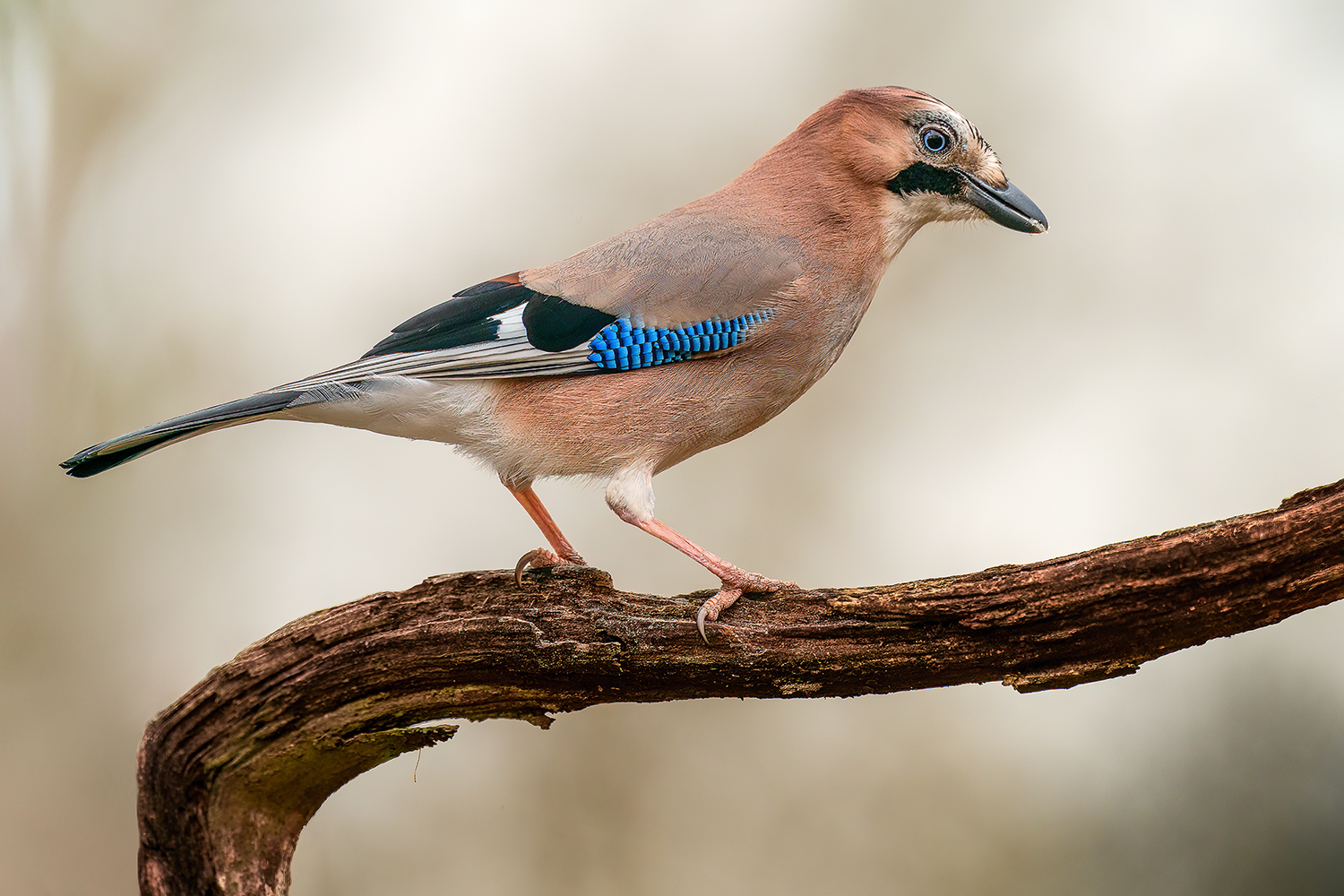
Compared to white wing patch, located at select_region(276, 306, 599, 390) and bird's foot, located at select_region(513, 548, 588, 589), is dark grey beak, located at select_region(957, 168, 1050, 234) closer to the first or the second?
white wing patch, located at select_region(276, 306, 599, 390)

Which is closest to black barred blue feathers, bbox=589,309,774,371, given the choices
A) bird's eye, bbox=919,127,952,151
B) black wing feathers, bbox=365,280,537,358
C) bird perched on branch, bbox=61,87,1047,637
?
bird perched on branch, bbox=61,87,1047,637

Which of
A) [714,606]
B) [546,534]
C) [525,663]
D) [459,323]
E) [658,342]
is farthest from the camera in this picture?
[546,534]

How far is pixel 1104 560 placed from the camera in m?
2.70

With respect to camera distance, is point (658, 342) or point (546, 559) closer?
point (658, 342)

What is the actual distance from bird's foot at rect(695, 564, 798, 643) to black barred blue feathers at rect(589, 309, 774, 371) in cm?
70

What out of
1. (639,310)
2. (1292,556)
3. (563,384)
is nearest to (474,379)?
(563,384)

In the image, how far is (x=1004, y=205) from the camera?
3.50 metres

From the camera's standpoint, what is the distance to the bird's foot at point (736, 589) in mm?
3045

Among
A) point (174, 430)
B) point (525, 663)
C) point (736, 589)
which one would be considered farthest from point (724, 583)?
point (174, 430)

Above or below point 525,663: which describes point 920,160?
above

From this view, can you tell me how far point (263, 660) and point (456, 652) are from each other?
0.59m

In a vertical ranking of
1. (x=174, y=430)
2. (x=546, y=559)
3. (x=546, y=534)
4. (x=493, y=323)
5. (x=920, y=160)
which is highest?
(x=920, y=160)

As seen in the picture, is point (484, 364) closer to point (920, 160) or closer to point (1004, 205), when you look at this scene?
point (920, 160)

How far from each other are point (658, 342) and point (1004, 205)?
1257 mm
